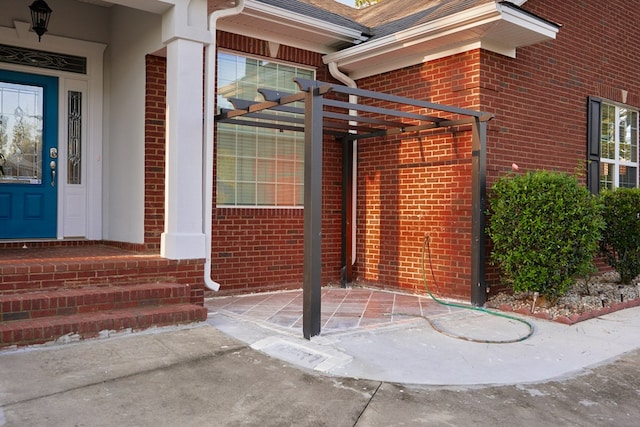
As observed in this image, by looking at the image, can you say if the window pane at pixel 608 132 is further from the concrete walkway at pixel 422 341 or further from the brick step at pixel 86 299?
the brick step at pixel 86 299

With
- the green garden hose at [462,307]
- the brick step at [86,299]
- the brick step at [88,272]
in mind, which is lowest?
the green garden hose at [462,307]

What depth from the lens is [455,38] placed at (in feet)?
21.3

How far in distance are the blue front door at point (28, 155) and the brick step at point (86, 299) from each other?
2092 millimetres

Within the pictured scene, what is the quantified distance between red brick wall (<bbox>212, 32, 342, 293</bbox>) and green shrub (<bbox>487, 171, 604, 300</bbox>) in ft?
8.39

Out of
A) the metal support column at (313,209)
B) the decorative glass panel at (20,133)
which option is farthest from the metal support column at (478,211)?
the decorative glass panel at (20,133)

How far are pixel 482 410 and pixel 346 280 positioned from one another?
456 centimetres

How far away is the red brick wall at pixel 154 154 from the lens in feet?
19.8

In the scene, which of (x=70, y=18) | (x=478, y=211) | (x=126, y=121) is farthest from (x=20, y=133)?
(x=478, y=211)

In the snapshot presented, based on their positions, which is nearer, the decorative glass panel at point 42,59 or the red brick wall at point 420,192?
the decorative glass panel at point 42,59

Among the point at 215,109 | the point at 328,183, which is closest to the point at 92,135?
the point at 215,109

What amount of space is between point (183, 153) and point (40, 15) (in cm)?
249

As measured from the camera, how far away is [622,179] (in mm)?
9305

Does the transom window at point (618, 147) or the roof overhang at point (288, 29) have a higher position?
the roof overhang at point (288, 29)

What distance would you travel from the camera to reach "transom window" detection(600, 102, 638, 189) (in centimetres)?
891
